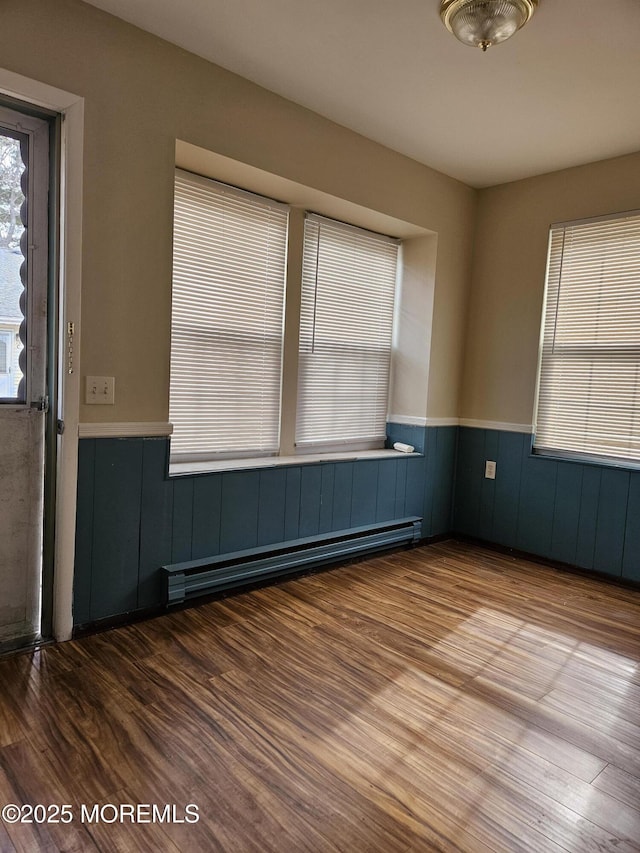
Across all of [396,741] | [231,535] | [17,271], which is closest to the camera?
[396,741]

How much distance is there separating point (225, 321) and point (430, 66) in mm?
1610

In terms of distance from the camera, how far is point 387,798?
1.61 m

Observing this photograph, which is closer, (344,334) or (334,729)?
(334,729)

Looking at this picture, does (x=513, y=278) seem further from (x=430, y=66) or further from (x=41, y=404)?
(x=41, y=404)

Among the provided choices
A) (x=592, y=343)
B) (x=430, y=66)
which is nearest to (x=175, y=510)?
(x=430, y=66)

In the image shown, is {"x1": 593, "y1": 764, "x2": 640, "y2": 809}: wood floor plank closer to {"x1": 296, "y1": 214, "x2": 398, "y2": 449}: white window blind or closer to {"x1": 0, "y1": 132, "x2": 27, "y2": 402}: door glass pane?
{"x1": 296, "y1": 214, "x2": 398, "y2": 449}: white window blind

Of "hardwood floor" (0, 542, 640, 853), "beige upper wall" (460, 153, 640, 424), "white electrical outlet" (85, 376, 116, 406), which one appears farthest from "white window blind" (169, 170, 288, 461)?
"beige upper wall" (460, 153, 640, 424)

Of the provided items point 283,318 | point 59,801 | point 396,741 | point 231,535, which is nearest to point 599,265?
point 283,318

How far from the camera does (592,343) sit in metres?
3.65

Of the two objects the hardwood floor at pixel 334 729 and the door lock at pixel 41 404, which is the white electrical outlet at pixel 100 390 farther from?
the hardwood floor at pixel 334 729

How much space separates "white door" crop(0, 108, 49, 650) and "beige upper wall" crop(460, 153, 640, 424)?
302 cm

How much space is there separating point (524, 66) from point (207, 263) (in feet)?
5.89

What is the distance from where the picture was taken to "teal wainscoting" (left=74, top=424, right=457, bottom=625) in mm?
2484

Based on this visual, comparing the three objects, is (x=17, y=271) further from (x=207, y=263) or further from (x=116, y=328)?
(x=207, y=263)
